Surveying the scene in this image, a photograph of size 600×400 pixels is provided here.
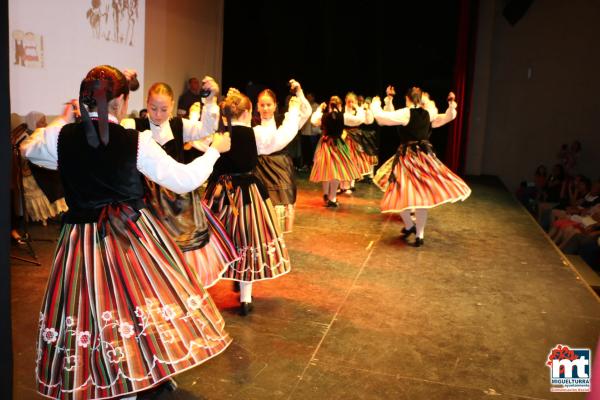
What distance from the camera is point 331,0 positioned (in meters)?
10.2

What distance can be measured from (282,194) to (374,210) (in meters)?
3.14

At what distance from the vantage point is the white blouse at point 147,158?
6.90 ft

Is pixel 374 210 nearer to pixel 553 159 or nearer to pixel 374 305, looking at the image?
pixel 374 305

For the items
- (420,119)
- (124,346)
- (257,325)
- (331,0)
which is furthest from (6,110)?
(331,0)

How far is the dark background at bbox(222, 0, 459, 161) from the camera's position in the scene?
1032 centimetres

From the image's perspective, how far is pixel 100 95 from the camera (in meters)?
2.04

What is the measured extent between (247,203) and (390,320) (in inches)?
43.5

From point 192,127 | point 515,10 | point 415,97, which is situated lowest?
point 192,127

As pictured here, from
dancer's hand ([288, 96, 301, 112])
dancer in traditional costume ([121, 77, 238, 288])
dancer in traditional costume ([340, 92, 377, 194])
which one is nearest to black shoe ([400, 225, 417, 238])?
dancer in traditional costume ([340, 92, 377, 194])

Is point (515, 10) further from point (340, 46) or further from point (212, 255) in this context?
point (212, 255)

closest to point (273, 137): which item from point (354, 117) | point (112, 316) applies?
point (112, 316)

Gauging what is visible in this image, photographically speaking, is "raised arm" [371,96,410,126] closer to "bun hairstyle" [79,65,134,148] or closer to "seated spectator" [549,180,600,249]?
"seated spectator" [549,180,600,249]

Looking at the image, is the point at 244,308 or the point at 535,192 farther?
the point at 535,192

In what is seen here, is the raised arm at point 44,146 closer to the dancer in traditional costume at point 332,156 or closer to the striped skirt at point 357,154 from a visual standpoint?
the dancer in traditional costume at point 332,156
